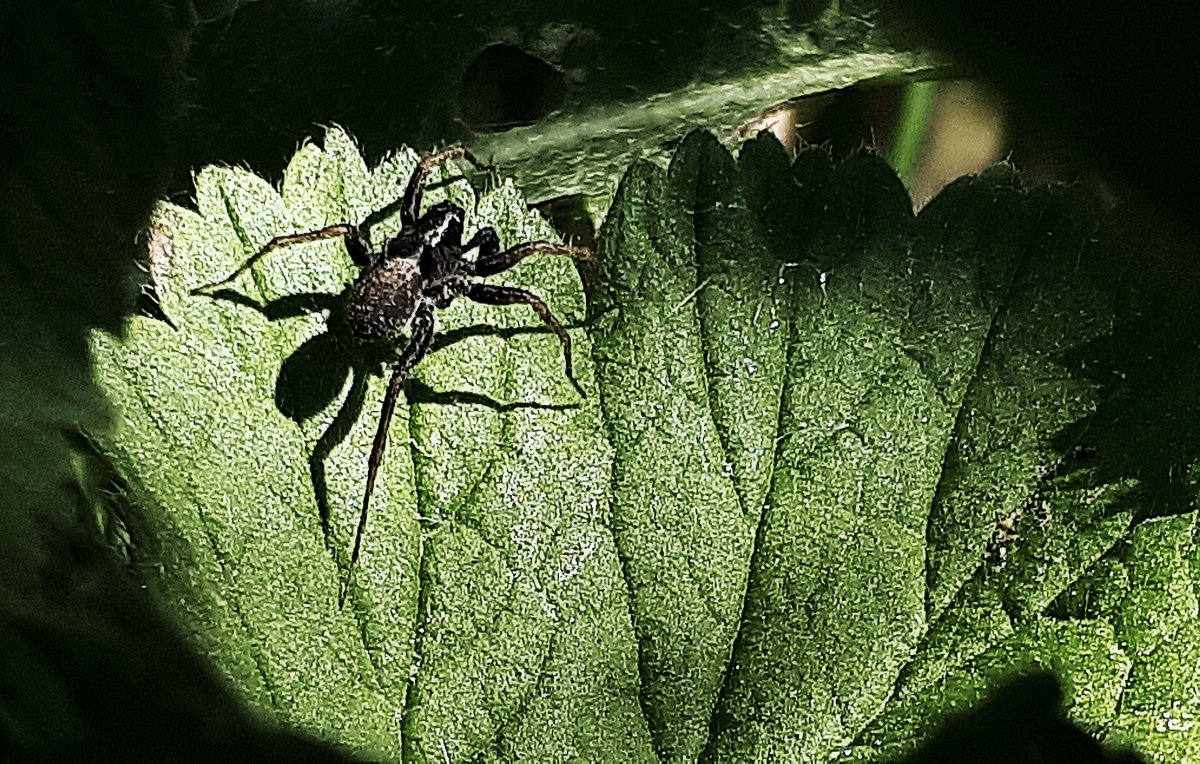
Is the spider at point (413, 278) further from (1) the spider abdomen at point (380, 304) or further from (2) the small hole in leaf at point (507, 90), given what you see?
(2) the small hole in leaf at point (507, 90)

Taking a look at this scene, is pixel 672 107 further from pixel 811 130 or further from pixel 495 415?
pixel 495 415

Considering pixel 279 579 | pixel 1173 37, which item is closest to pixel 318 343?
pixel 279 579

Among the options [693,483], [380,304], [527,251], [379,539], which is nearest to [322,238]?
[380,304]

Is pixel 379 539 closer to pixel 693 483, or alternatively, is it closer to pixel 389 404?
pixel 389 404

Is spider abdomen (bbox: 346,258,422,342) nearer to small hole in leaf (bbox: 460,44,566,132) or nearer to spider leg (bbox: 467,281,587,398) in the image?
spider leg (bbox: 467,281,587,398)

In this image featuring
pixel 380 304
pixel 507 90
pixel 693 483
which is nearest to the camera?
pixel 693 483
